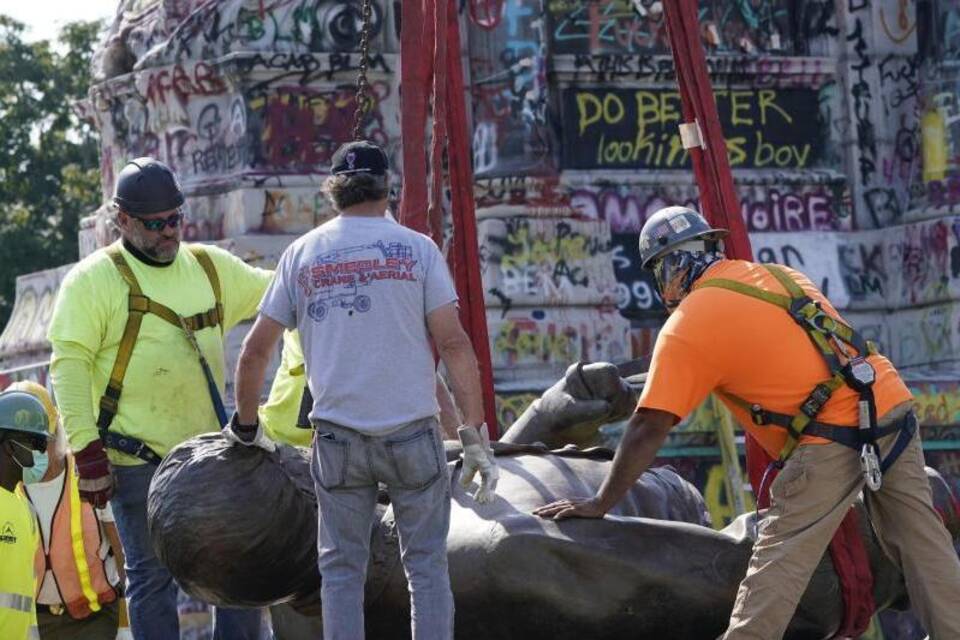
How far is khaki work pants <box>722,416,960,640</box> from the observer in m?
7.38

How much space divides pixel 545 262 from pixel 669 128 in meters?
1.80

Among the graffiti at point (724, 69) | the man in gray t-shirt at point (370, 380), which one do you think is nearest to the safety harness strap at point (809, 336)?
the man in gray t-shirt at point (370, 380)

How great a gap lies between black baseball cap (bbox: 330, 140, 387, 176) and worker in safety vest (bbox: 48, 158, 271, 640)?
155 cm

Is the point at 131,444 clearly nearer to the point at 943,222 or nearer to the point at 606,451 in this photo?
the point at 606,451

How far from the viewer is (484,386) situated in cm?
1115

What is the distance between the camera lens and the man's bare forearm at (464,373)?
7.30 meters

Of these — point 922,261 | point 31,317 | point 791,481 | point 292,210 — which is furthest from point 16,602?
point 922,261

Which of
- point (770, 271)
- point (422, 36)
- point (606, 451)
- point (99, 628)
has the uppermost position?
point (422, 36)

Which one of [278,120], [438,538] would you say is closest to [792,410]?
[438,538]

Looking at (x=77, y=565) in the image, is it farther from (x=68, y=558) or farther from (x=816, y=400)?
(x=816, y=400)

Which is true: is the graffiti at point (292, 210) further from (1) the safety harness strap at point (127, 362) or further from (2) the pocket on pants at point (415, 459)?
(2) the pocket on pants at point (415, 459)

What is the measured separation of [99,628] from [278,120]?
5.80 metres

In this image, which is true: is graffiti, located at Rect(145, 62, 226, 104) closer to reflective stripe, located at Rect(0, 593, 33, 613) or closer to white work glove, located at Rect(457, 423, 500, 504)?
reflective stripe, located at Rect(0, 593, 33, 613)

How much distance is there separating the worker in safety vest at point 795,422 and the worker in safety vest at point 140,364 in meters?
2.03
